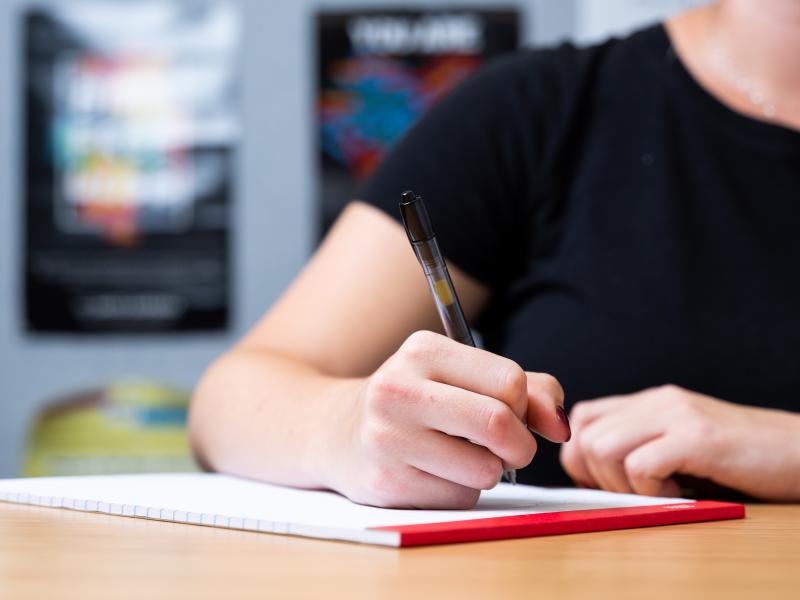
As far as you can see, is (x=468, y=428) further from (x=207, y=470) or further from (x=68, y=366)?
(x=68, y=366)

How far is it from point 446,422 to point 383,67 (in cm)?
123

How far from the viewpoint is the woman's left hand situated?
1.91 ft

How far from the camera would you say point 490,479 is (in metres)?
0.48

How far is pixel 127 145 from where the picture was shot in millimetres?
1637

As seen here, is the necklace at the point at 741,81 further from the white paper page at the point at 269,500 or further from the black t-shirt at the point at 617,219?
the white paper page at the point at 269,500

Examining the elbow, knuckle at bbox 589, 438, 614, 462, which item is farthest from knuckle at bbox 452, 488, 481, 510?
the elbow

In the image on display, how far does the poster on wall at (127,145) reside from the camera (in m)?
1.62

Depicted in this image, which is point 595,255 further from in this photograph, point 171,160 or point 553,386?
point 171,160

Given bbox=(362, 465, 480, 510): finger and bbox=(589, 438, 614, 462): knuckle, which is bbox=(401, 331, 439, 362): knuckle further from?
bbox=(589, 438, 614, 462): knuckle

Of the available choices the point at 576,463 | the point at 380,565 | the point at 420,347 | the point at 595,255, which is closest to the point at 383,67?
the point at 595,255

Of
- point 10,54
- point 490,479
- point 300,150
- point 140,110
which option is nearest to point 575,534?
point 490,479

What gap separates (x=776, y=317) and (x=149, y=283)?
106 centimetres

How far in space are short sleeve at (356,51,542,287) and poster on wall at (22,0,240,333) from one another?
2.69 feet

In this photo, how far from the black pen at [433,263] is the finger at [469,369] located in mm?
44
